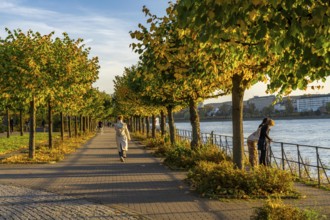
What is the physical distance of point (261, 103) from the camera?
147 m

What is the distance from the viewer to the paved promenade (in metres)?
7.52

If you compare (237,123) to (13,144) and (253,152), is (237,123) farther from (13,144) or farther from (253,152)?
(13,144)

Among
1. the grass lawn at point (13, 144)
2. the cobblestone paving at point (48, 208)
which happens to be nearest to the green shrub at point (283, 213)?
the cobblestone paving at point (48, 208)

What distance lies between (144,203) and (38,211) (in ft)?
6.13

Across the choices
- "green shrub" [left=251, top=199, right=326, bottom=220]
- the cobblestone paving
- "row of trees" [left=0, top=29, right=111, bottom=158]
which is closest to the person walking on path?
"row of trees" [left=0, top=29, right=111, bottom=158]

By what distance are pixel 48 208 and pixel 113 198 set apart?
141 cm

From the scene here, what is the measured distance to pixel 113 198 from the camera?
9.01 m

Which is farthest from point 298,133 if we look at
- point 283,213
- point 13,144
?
point 283,213

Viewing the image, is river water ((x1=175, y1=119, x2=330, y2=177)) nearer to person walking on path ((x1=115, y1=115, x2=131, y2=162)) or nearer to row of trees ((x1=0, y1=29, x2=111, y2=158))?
person walking on path ((x1=115, y1=115, x2=131, y2=162))

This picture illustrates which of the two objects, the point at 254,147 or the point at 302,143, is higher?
the point at 254,147

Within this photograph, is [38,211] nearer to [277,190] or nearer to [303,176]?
[277,190]

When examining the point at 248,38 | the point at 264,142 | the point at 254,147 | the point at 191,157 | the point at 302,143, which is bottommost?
the point at 302,143

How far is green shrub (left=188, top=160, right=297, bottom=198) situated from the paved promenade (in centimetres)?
35

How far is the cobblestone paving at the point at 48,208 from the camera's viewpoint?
24.2 feet
